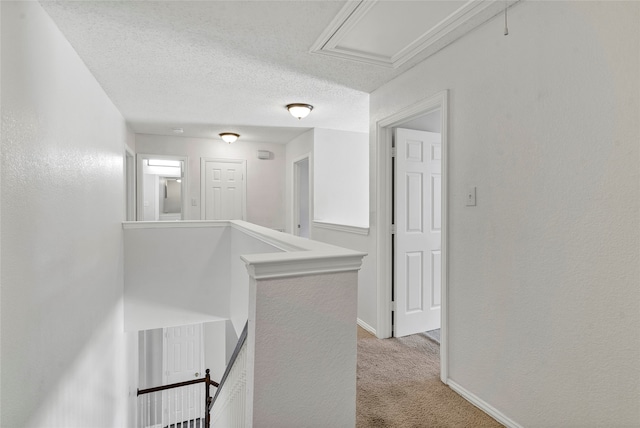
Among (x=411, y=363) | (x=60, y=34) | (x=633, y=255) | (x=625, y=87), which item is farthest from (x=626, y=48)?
(x=60, y=34)

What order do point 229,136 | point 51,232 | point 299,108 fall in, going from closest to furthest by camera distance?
point 51,232 < point 299,108 < point 229,136

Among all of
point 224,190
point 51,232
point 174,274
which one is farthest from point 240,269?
point 224,190

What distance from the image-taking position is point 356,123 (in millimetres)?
4434

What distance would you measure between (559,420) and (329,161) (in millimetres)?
3756

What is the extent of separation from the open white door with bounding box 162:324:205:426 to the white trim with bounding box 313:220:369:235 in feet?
13.0

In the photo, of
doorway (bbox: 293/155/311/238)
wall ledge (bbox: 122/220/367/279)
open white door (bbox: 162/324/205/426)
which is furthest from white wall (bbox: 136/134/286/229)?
wall ledge (bbox: 122/220/367/279)

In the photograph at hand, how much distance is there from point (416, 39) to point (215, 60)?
4.87 ft

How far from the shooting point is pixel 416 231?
3.20 m

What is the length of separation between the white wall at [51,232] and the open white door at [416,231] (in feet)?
8.34

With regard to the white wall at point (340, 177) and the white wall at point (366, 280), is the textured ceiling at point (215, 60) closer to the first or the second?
the white wall at point (340, 177)

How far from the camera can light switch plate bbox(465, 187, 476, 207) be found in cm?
203

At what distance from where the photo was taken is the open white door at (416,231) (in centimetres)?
309

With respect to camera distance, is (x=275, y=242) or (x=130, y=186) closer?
(x=275, y=242)

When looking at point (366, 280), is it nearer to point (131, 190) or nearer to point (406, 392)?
point (406, 392)
